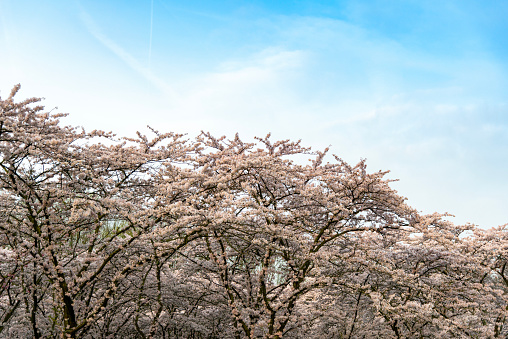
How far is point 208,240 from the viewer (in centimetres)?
939

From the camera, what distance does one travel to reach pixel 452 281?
1004 centimetres

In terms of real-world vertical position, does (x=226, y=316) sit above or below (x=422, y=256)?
below

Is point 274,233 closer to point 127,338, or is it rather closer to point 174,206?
point 174,206

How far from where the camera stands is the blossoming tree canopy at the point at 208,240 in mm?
7578

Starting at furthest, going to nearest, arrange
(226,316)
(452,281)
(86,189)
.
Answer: (226,316) < (452,281) < (86,189)

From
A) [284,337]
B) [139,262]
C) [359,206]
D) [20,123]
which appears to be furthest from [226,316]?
[20,123]

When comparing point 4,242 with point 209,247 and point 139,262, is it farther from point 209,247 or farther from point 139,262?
point 209,247

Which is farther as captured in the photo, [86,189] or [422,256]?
A: [422,256]

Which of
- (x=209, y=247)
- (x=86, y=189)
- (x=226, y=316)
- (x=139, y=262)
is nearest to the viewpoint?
(x=139, y=262)

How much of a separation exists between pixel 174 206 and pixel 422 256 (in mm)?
6044

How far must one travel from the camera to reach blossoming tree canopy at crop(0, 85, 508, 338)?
758 centimetres

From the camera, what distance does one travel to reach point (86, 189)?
28.1 ft

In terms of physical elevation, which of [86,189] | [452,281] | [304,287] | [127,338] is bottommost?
[127,338]

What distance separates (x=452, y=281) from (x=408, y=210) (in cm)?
267
